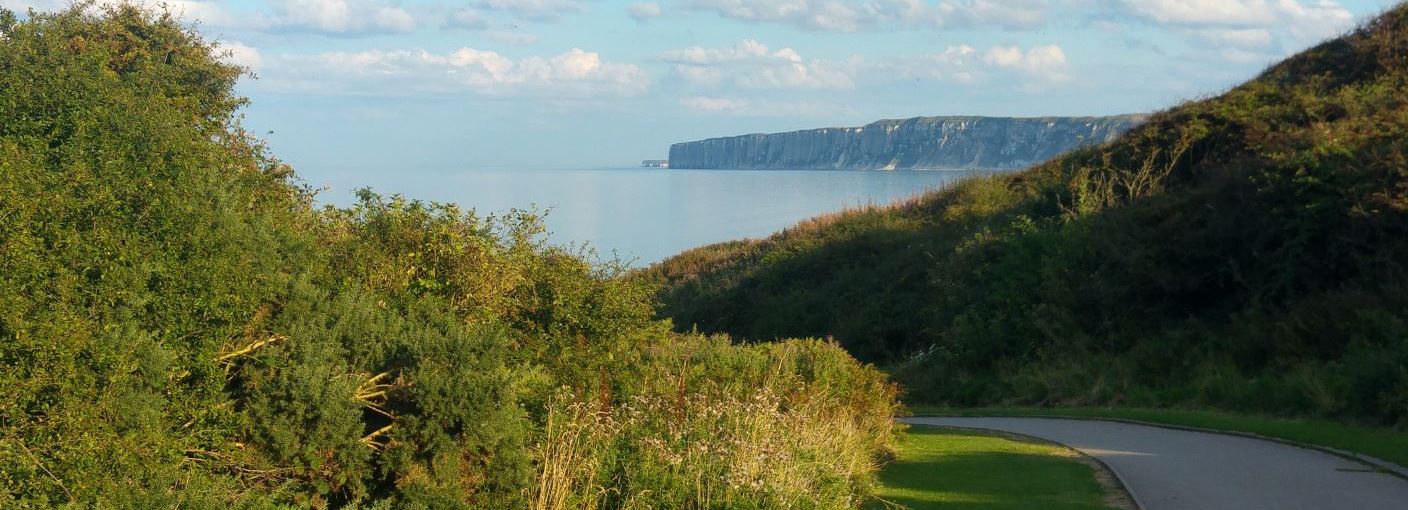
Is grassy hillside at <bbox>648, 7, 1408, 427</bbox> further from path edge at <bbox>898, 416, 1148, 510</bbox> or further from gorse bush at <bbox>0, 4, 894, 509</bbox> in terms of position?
gorse bush at <bbox>0, 4, 894, 509</bbox>

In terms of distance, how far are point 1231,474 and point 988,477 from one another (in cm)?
273

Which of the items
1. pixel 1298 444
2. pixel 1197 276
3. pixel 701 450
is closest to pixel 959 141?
pixel 1197 276

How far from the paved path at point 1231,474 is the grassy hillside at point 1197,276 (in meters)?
3.29

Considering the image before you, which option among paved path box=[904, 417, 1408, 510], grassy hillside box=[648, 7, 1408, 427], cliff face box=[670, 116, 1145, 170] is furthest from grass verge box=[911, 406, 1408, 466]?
cliff face box=[670, 116, 1145, 170]

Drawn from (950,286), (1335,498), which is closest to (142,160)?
(1335,498)

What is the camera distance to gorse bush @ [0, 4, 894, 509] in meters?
8.33

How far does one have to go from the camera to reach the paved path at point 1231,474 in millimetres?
12086

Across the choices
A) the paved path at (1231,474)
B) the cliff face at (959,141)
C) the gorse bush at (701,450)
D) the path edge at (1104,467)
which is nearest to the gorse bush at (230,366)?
the gorse bush at (701,450)

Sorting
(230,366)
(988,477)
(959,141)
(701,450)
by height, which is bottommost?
(988,477)

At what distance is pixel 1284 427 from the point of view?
60.5ft

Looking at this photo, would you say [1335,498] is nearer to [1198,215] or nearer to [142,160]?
[142,160]

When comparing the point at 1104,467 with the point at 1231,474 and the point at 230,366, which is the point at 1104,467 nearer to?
the point at 1231,474

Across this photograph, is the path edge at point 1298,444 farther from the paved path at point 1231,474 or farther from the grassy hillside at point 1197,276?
the grassy hillside at point 1197,276

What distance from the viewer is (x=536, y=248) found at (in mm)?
17984
